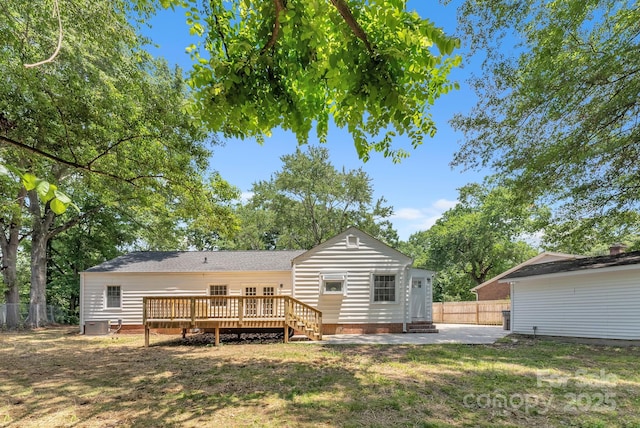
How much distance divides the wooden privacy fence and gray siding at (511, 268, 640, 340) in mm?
5476

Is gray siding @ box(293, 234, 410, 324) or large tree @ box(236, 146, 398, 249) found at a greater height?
large tree @ box(236, 146, 398, 249)

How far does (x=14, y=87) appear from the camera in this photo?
8711 millimetres

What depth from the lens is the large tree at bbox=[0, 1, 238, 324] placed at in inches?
339

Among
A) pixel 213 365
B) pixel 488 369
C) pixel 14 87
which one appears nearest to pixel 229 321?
pixel 213 365

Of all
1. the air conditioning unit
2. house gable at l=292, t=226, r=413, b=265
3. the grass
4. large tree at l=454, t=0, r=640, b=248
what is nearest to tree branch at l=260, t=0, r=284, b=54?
the grass

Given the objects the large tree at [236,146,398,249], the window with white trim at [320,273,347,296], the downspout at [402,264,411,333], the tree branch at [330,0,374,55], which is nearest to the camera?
the tree branch at [330,0,374,55]

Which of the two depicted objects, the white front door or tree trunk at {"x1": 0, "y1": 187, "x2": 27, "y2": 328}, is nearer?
the white front door

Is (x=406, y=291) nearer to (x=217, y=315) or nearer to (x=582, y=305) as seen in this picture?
(x=582, y=305)

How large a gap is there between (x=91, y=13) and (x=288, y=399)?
1082cm

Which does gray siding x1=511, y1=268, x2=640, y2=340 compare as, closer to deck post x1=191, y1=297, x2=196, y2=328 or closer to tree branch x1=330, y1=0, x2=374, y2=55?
tree branch x1=330, y1=0, x2=374, y2=55

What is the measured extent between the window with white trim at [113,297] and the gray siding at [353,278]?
7866mm

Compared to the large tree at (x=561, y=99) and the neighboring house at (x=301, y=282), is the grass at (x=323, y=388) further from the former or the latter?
the large tree at (x=561, y=99)

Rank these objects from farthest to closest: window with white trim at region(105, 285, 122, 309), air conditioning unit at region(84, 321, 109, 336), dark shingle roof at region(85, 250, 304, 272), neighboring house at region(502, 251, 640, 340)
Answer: dark shingle roof at region(85, 250, 304, 272) → window with white trim at region(105, 285, 122, 309) → air conditioning unit at region(84, 321, 109, 336) → neighboring house at region(502, 251, 640, 340)

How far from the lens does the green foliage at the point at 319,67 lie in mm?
2725
